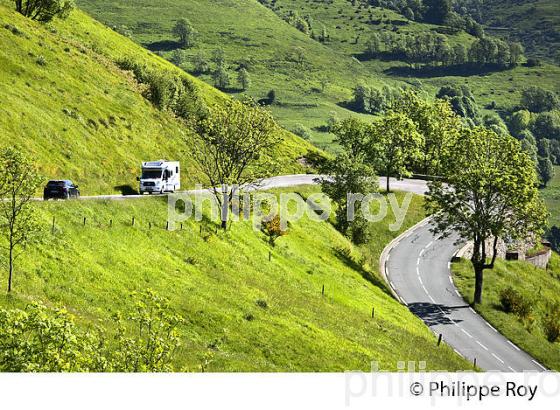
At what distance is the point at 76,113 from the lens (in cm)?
8250

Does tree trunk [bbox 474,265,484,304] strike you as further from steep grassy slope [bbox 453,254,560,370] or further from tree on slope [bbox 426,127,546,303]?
steep grassy slope [bbox 453,254,560,370]

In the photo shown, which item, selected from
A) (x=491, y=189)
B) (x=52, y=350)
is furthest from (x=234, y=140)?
(x=52, y=350)

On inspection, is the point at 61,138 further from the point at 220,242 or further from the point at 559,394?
the point at 559,394

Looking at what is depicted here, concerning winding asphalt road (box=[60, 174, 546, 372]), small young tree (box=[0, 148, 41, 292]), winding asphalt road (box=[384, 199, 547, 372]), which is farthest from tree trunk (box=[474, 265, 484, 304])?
small young tree (box=[0, 148, 41, 292])

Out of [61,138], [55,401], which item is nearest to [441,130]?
[61,138]

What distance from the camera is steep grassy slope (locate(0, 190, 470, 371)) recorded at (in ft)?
135

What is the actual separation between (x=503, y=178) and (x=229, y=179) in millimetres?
28067

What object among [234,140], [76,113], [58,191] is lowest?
[58,191]

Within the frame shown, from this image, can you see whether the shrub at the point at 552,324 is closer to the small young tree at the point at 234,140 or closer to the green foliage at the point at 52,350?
the small young tree at the point at 234,140

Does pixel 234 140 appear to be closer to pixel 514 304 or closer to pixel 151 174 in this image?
pixel 151 174

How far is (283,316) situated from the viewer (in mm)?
49906

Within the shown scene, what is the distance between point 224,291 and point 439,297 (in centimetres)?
3270

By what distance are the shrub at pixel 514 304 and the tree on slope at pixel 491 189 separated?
8.92ft

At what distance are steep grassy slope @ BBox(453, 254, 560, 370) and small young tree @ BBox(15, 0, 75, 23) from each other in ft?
242
